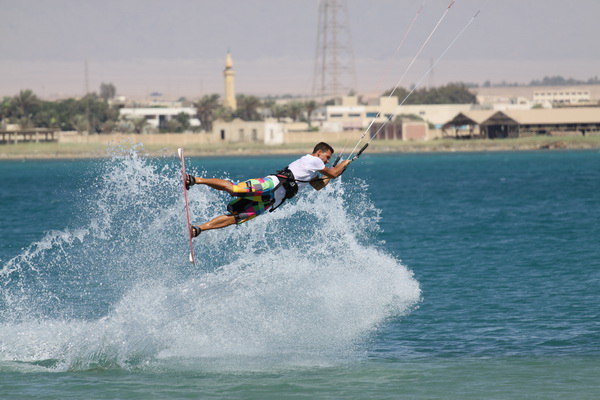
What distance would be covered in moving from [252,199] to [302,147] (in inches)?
4814

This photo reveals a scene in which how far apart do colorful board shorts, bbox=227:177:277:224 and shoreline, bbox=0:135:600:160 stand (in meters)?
112

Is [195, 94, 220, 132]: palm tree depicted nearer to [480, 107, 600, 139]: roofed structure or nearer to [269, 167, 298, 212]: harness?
[480, 107, 600, 139]: roofed structure

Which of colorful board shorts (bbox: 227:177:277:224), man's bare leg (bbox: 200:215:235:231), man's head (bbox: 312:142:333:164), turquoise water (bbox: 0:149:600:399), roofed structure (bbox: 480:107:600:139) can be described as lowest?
turquoise water (bbox: 0:149:600:399)

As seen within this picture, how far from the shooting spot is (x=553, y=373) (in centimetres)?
1261

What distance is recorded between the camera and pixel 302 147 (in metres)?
135

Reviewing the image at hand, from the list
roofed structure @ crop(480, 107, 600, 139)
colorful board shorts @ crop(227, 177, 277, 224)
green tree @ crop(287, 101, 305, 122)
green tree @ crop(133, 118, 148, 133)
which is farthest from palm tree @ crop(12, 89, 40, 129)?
colorful board shorts @ crop(227, 177, 277, 224)

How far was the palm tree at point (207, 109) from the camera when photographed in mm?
152750

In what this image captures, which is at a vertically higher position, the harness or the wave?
the harness

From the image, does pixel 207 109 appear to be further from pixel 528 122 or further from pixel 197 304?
pixel 197 304

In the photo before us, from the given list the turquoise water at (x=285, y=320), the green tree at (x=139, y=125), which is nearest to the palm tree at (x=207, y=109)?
the green tree at (x=139, y=125)

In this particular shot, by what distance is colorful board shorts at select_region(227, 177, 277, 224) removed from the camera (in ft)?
43.2

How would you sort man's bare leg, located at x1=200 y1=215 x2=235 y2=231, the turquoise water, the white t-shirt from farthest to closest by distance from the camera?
the white t-shirt, man's bare leg, located at x1=200 y1=215 x2=235 y2=231, the turquoise water

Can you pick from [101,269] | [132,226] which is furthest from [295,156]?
[101,269]

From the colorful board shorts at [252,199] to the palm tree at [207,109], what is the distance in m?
139
